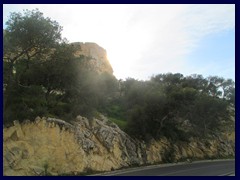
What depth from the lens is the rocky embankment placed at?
25098 mm

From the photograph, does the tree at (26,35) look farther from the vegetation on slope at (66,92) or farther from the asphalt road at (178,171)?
the asphalt road at (178,171)

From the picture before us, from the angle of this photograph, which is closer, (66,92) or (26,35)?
(26,35)

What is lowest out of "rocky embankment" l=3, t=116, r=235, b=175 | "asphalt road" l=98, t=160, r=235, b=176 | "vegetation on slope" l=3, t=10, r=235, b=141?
"asphalt road" l=98, t=160, r=235, b=176

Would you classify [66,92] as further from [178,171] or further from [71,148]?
[178,171]

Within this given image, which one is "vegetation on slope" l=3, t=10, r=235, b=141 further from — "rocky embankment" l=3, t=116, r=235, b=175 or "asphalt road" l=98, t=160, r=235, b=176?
"asphalt road" l=98, t=160, r=235, b=176

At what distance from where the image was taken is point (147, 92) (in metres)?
42.8

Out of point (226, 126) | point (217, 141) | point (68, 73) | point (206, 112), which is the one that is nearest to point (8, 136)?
point (68, 73)

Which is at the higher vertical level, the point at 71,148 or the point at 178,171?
the point at 71,148

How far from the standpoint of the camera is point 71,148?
2881 centimetres

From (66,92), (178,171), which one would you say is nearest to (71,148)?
(66,92)

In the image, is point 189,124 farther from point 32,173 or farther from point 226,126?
point 32,173

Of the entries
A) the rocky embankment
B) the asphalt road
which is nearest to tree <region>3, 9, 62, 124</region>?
the rocky embankment

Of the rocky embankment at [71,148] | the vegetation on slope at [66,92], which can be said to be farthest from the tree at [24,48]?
the rocky embankment at [71,148]

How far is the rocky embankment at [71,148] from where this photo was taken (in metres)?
25.1
